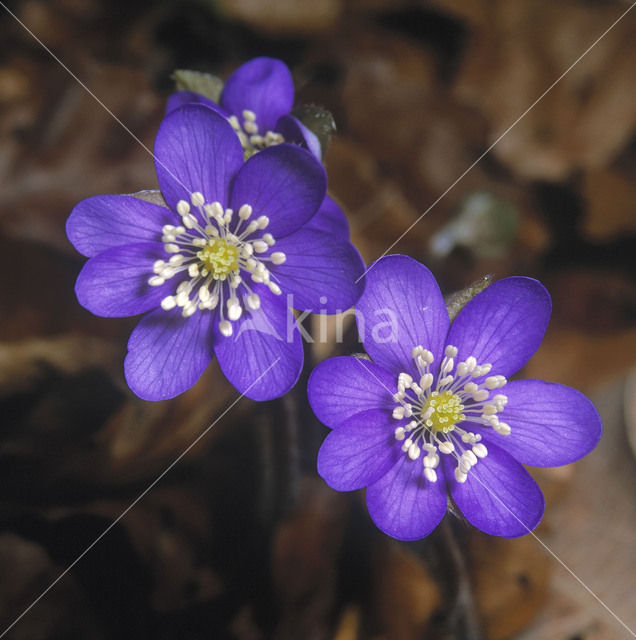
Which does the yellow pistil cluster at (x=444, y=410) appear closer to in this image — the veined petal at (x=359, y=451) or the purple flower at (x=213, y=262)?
the veined petal at (x=359, y=451)

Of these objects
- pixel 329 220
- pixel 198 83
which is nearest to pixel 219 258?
pixel 329 220

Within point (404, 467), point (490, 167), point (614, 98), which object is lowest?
point (614, 98)

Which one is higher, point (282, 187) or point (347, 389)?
point (282, 187)

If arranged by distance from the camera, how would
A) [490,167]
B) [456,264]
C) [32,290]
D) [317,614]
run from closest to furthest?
[317,614] < [32,290] < [456,264] < [490,167]

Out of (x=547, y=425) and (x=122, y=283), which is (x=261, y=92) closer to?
(x=122, y=283)

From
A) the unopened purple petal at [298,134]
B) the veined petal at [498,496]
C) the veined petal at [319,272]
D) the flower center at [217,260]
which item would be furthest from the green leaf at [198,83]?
the veined petal at [498,496]

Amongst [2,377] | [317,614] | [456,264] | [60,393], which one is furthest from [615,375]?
[2,377]

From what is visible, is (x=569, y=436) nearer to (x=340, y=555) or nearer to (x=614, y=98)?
(x=340, y=555)
